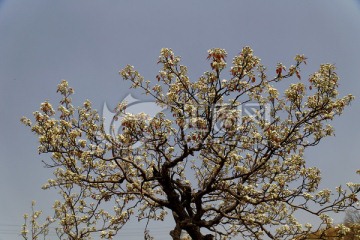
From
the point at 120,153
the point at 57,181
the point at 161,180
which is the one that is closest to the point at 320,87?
the point at 161,180

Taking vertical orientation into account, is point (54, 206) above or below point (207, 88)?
above

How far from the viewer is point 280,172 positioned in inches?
417

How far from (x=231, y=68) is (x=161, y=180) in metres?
3.76

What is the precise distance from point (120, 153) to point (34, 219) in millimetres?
9438

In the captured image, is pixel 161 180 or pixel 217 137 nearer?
pixel 217 137

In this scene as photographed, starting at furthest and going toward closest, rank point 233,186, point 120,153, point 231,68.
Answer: point 233,186 < point 120,153 < point 231,68

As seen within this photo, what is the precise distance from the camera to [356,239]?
9.07 metres

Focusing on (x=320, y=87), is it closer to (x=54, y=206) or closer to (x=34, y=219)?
(x=54, y=206)

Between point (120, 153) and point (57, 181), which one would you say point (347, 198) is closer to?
point (120, 153)

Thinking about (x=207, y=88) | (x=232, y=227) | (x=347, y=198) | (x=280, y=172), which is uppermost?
(x=207, y=88)

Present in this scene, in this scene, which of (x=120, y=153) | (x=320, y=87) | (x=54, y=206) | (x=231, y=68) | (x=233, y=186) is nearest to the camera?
(x=231, y=68)

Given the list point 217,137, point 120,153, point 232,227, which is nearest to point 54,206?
point 120,153

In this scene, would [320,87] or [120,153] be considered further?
[120,153]

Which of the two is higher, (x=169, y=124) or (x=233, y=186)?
(x=169, y=124)
